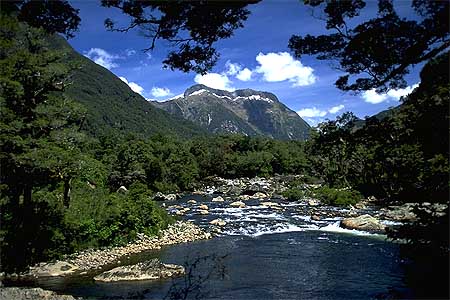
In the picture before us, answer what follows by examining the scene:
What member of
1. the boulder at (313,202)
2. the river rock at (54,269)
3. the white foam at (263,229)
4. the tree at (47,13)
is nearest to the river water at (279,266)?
the white foam at (263,229)

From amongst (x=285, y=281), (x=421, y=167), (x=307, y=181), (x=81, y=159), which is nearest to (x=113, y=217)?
(x=81, y=159)

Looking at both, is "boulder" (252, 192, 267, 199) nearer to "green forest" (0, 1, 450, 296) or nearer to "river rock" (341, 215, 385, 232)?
"green forest" (0, 1, 450, 296)

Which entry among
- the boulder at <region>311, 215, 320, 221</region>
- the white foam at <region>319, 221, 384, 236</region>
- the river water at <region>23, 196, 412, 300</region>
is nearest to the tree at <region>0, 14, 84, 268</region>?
the river water at <region>23, 196, 412, 300</region>

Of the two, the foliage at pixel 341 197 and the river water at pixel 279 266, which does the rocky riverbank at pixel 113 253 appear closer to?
the river water at pixel 279 266

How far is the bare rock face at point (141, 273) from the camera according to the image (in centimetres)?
1625

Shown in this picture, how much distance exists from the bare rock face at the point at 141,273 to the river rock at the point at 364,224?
1367cm

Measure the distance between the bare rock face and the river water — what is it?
17.7 inches

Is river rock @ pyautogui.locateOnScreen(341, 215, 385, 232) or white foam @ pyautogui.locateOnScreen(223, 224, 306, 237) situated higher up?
river rock @ pyautogui.locateOnScreen(341, 215, 385, 232)

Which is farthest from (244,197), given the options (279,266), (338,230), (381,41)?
(381,41)

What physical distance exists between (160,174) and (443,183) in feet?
175

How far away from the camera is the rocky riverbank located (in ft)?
57.9

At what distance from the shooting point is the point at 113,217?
23.7m

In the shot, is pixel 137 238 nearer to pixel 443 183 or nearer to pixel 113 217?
pixel 113 217

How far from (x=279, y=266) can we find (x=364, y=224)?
10.8 m
